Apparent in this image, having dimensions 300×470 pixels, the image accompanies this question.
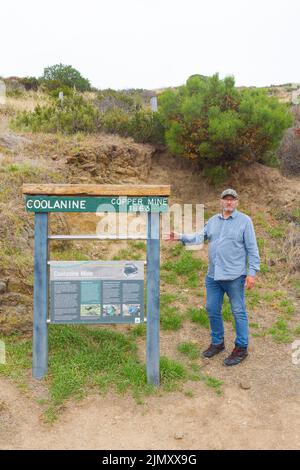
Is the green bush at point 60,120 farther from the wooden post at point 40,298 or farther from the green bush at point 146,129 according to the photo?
the wooden post at point 40,298

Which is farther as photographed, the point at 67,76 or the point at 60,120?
the point at 67,76

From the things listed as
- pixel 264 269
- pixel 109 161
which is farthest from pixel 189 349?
pixel 109 161

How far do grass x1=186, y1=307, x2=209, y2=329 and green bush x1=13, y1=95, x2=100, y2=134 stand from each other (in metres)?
5.63

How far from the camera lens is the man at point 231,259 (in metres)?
4.96

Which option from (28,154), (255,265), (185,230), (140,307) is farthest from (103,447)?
(28,154)

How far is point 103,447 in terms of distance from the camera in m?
3.89

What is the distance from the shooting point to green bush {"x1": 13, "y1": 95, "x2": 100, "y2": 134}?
10406mm

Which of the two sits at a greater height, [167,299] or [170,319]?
[167,299]

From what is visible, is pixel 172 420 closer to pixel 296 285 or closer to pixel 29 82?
pixel 296 285

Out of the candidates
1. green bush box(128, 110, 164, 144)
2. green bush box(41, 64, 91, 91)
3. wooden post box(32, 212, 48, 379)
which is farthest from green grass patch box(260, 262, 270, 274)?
green bush box(41, 64, 91, 91)

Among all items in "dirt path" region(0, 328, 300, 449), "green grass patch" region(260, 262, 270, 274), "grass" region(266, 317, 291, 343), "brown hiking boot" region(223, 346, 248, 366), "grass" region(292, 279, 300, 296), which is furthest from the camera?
"green grass patch" region(260, 262, 270, 274)

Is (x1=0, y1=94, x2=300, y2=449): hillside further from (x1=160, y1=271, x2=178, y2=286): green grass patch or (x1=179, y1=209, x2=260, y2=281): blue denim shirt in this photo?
(x1=179, y1=209, x2=260, y2=281): blue denim shirt

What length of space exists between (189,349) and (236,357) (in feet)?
1.79

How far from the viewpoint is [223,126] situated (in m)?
8.77
